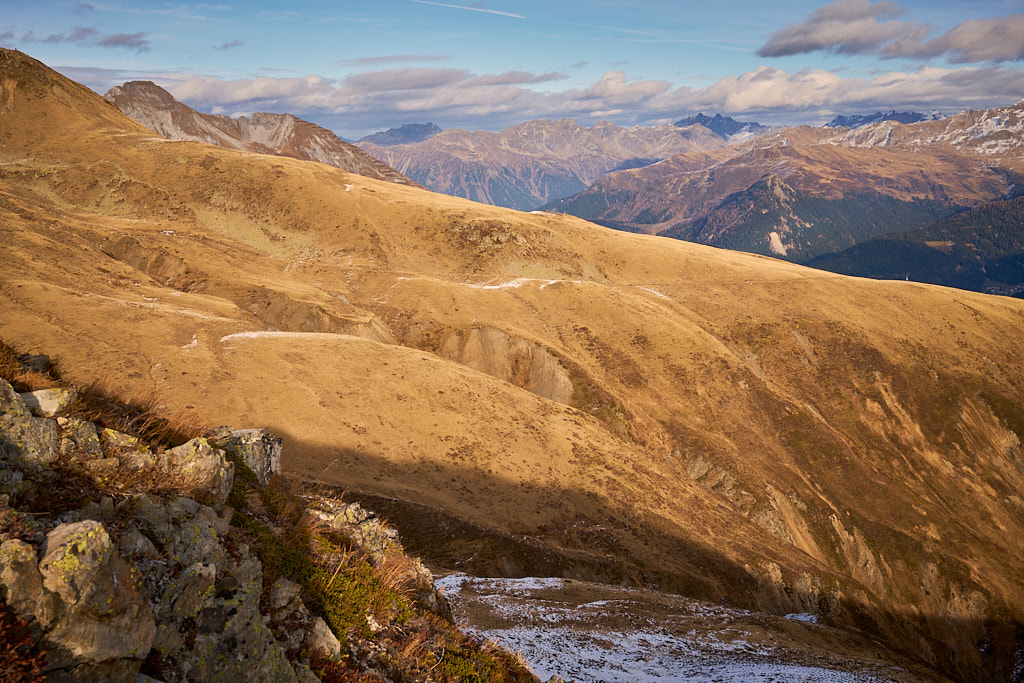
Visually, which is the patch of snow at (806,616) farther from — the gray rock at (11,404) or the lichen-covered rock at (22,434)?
the gray rock at (11,404)

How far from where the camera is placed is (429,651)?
10.4 meters

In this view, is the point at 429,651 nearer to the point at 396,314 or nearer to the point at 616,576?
the point at 616,576

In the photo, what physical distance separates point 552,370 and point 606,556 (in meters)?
32.8

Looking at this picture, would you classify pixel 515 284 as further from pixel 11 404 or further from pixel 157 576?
pixel 157 576

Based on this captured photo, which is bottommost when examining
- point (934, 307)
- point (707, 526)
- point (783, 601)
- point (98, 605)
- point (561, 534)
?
point (783, 601)

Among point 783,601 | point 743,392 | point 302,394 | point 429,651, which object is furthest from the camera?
point 743,392

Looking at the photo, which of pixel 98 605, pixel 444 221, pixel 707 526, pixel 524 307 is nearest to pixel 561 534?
pixel 707 526

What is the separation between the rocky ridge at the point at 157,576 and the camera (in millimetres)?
6230

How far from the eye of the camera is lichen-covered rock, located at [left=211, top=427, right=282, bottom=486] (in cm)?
1216

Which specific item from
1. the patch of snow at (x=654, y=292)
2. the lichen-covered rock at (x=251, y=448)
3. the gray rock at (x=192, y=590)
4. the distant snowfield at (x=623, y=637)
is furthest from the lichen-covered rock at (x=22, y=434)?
the patch of snow at (x=654, y=292)

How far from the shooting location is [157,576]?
25.4 feet

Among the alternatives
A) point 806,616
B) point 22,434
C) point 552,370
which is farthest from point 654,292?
point 22,434

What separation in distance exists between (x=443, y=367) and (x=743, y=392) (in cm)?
4303

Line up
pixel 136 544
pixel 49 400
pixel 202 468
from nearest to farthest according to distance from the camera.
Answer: pixel 136 544
pixel 49 400
pixel 202 468
